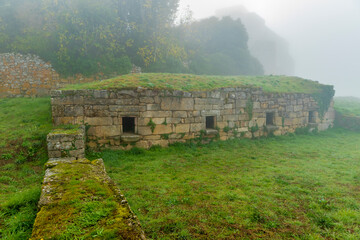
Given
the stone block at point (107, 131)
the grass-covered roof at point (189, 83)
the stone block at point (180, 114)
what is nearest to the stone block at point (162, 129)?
the stone block at point (180, 114)

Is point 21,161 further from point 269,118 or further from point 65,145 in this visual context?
point 269,118

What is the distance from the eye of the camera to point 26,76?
544 inches

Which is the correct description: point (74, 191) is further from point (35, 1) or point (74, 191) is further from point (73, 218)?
point (35, 1)

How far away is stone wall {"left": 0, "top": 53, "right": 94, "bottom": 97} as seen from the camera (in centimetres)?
1341

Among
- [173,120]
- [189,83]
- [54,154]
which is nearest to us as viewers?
[54,154]

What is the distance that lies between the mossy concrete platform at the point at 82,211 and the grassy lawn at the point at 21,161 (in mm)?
530

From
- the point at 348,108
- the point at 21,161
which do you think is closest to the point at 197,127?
the point at 21,161

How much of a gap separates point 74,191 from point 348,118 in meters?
17.3

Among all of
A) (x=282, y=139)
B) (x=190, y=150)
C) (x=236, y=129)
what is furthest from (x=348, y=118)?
(x=190, y=150)

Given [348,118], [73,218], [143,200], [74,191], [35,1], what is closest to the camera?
[73,218]

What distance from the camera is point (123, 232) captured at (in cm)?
235

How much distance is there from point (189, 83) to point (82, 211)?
8.22 meters

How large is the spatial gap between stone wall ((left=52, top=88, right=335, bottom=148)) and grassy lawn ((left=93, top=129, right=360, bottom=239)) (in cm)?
73

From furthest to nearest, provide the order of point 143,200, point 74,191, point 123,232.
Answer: point 143,200, point 74,191, point 123,232
